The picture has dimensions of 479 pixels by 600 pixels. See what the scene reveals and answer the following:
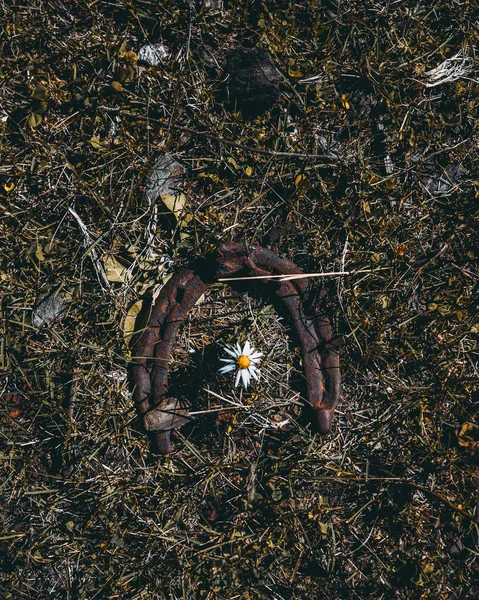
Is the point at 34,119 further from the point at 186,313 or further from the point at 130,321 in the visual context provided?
the point at 186,313

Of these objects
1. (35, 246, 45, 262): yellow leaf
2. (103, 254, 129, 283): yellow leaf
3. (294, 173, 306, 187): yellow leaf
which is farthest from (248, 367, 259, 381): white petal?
(35, 246, 45, 262): yellow leaf

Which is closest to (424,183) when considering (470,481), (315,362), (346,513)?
(315,362)

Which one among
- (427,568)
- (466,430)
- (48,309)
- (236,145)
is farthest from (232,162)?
(427,568)

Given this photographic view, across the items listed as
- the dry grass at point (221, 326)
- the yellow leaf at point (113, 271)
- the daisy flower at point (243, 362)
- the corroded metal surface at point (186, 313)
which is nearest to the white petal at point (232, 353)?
the daisy flower at point (243, 362)

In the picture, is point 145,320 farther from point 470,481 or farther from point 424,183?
point 470,481

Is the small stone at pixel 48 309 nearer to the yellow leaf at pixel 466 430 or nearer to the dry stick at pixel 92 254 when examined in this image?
the dry stick at pixel 92 254

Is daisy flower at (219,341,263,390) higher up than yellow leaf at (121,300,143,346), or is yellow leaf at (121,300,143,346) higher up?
yellow leaf at (121,300,143,346)

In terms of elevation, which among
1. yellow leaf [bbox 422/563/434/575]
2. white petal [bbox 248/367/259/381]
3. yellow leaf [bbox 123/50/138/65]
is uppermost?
yellow leaf [bbox 123/50/138/65]

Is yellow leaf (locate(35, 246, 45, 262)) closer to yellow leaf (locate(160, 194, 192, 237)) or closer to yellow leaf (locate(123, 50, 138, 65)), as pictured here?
yellow leaf (locate(160, 194, 192, 237))
